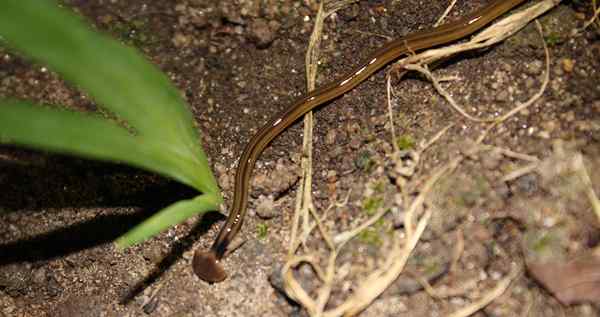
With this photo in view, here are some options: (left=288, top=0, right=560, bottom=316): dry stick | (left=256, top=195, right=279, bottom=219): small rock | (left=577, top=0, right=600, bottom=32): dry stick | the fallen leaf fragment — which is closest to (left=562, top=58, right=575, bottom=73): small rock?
(left=577, top=0, right=600, bottom=32): dry stick

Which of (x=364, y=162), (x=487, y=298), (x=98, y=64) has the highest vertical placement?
(x=98, y=64)

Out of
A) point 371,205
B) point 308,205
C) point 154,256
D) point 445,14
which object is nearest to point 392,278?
point 371,205

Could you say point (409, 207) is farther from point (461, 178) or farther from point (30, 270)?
point (30, 270)

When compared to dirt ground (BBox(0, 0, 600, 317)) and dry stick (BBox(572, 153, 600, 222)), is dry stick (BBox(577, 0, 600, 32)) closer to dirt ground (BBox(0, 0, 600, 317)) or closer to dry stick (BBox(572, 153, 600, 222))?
dirt ground (BBox(0, 0, 600, 317))

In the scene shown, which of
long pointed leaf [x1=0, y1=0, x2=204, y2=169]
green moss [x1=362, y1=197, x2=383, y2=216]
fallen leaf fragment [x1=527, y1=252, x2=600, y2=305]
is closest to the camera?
long pointed leaf [x1=0, y1=0, x2=204, y2=169]

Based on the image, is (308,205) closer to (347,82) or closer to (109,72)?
(347,82)

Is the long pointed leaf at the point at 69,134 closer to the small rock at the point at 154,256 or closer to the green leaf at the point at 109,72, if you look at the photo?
the green leaf at the point at 109,72

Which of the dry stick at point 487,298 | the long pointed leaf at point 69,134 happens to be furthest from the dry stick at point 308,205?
the long pointed leaf at point 69,134
